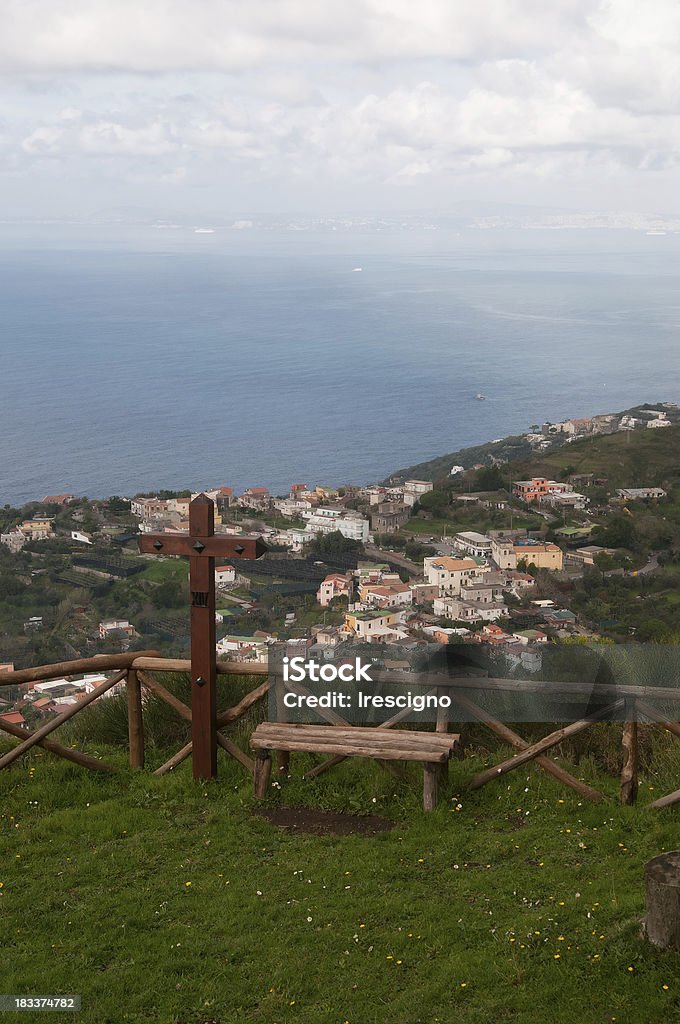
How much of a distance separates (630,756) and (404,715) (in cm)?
123

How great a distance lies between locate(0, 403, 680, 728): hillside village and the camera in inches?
427

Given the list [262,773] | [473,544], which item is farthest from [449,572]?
[262,773]

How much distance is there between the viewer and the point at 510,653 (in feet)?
20.9

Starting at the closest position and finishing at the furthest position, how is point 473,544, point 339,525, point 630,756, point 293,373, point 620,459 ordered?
point 630,756, point 473,544, point 339,525, point 620,459, point 293,373

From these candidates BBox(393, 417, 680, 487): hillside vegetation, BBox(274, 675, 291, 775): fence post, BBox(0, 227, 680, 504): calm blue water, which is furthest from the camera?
BBox(0, 227, 680, 504): calm blue water

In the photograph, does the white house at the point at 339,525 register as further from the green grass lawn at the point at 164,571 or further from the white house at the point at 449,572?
the white house at the point at 449,572

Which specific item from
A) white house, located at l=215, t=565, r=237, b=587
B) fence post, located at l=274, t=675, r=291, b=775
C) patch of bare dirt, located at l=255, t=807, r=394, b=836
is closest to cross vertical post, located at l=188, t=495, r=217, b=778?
fence post, located at l=274, t=675, r=291, b=775

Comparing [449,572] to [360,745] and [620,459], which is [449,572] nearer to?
[360,745]

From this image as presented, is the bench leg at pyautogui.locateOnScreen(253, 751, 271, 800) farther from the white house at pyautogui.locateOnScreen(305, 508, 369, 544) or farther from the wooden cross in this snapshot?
the white house at pyautogui.locateOnScreen(305, 508, 369, 544)

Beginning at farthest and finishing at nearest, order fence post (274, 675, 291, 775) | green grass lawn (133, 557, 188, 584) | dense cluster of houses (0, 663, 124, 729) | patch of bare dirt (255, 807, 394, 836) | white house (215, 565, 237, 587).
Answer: green grass lawn (133, 557, 188, 584), white house (215, 565, 237, 587), dense cluster of houses (0, 663, 124, 729), fence post (274, 675, 291, 775), patch of bare dirt (255, 807, 394, 836)

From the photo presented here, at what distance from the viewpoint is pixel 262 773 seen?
5281 mm

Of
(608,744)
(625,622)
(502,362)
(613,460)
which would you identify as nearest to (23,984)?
(608,744)

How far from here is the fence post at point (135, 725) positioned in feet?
19.0

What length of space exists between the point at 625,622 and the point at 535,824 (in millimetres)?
8683
